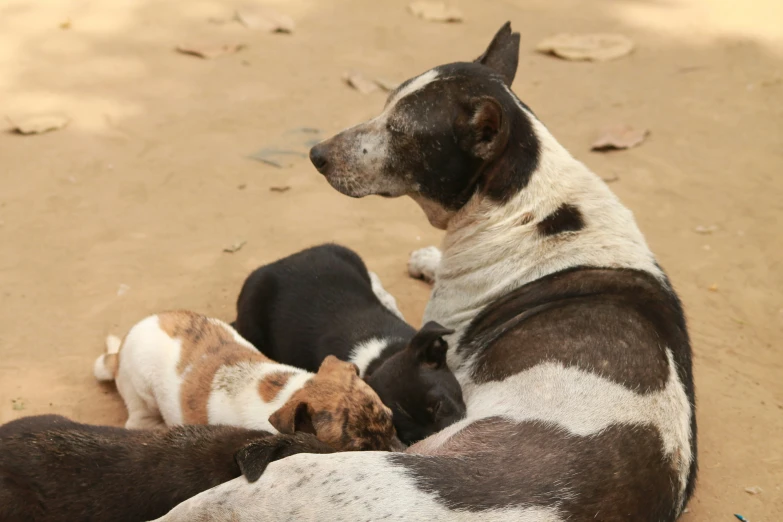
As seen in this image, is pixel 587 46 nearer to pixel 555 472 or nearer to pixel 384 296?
pixel 384 296

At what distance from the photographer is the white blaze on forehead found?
15.4 feet

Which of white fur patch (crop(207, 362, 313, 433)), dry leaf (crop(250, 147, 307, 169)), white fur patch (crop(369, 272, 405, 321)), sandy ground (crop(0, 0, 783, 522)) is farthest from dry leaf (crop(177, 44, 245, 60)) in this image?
white fur patch (crop(207, 362, 313, 433))

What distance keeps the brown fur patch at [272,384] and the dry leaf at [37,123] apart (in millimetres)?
4507

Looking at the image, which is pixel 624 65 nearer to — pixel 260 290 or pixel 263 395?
pixel 260 290

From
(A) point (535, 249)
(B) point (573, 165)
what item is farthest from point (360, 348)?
(B) point (573, 165)

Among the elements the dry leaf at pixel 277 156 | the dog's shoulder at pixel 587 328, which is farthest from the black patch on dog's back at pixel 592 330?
the dry leaf at pixel 277 156

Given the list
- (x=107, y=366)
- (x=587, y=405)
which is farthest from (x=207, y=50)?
(x=587, y=405)

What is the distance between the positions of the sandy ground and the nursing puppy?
38cm

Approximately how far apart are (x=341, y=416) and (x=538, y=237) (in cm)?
141

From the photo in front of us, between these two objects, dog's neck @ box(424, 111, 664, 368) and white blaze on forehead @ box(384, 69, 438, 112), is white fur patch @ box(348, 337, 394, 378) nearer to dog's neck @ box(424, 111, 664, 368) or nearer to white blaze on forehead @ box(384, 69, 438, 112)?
dog's neck @ box(424, 111, 664, 368)

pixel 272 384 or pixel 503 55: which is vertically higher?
pixel 503 55

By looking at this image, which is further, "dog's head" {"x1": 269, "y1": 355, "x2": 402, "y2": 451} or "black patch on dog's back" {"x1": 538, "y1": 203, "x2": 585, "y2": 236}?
"black patch on dog's back" {"x1": 538, "y1": 203, "x2": 585, "y2": 236}

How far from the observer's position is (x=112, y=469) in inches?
149

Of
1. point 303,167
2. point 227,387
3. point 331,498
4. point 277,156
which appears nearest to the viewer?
point 331,498
